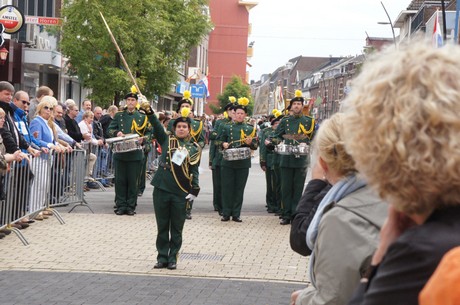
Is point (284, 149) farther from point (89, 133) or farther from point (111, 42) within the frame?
point (111, 42)

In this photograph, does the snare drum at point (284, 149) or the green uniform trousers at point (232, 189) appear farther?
the green uniform trousers at point (232, 189)

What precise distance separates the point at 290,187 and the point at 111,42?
16.0 m

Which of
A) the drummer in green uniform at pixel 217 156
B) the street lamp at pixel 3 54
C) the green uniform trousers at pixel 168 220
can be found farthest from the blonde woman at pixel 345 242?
the street lamp at pixel 3 54

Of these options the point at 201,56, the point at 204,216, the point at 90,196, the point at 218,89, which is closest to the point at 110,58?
the point at 90,196

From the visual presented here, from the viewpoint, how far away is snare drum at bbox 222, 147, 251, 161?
14906mm

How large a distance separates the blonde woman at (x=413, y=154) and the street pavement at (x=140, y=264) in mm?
6296

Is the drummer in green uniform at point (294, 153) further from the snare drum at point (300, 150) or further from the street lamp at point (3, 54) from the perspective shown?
the street lamp at point (3, 54)

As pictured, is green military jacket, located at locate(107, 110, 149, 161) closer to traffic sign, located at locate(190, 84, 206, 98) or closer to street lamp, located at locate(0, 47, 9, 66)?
street lamp, located at locate(0, 47, 9, 66)

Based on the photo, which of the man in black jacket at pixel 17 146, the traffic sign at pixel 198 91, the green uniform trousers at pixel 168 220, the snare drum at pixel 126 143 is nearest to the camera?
the green uniform trousers at pixel 168 220

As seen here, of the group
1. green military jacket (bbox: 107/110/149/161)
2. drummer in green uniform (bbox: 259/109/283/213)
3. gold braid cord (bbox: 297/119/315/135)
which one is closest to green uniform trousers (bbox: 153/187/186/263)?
gold braid cord (bbox: 297/119/315/135)

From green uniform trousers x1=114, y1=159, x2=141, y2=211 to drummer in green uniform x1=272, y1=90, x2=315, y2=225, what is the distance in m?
2.54

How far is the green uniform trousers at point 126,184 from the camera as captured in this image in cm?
1541

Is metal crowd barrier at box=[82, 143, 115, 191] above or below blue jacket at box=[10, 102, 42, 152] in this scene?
below

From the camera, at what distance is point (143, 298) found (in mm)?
8211
